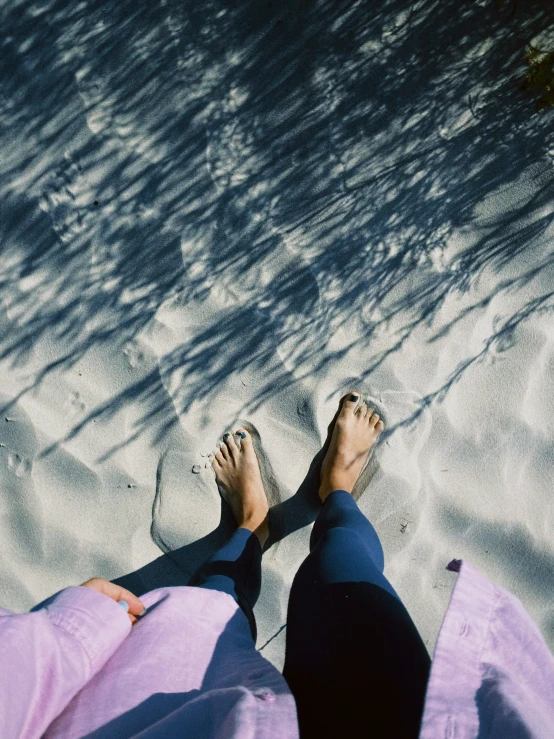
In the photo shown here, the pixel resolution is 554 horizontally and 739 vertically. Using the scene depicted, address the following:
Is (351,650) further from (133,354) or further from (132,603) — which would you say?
(133,354)

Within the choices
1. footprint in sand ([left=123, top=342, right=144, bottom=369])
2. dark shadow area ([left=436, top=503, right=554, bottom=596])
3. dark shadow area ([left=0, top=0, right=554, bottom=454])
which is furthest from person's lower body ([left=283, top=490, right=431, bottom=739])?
footprint in sand ([left=123, top=342, right=144, bottom=369])

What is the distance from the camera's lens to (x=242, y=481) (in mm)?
2344

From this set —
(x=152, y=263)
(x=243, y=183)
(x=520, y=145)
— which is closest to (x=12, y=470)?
(x=152, y=263)

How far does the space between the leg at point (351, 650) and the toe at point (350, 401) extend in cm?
58

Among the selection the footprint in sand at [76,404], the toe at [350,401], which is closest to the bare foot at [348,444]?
the toe at [350,401]

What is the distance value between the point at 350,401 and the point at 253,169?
988 mm

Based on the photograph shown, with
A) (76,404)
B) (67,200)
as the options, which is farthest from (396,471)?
(67,200)

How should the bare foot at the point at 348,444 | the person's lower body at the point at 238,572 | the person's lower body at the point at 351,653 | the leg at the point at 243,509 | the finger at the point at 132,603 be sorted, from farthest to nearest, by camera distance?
the bare foot at the point at 348,444
the leg at the point at 243,509
the person's lower body at the point at 238,572
the finger at the point at 132,603
the person's lower body at the point at 351,653

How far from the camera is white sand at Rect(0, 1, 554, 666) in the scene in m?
2.34

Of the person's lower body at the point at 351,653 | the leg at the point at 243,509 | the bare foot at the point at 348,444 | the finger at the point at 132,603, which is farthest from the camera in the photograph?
the bare foot at the point at 348,444

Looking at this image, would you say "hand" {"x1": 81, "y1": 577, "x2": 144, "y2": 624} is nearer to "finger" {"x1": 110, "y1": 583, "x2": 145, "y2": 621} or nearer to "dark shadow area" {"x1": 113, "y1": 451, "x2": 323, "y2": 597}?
"finger" {"x1": 110, "y1": 583, "x2": 145, "y2": 621}

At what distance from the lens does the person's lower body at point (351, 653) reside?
1.41 meters

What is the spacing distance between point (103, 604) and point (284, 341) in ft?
3.95

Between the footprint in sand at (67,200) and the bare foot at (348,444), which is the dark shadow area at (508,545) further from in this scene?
the footprint in sand at (67,200)
